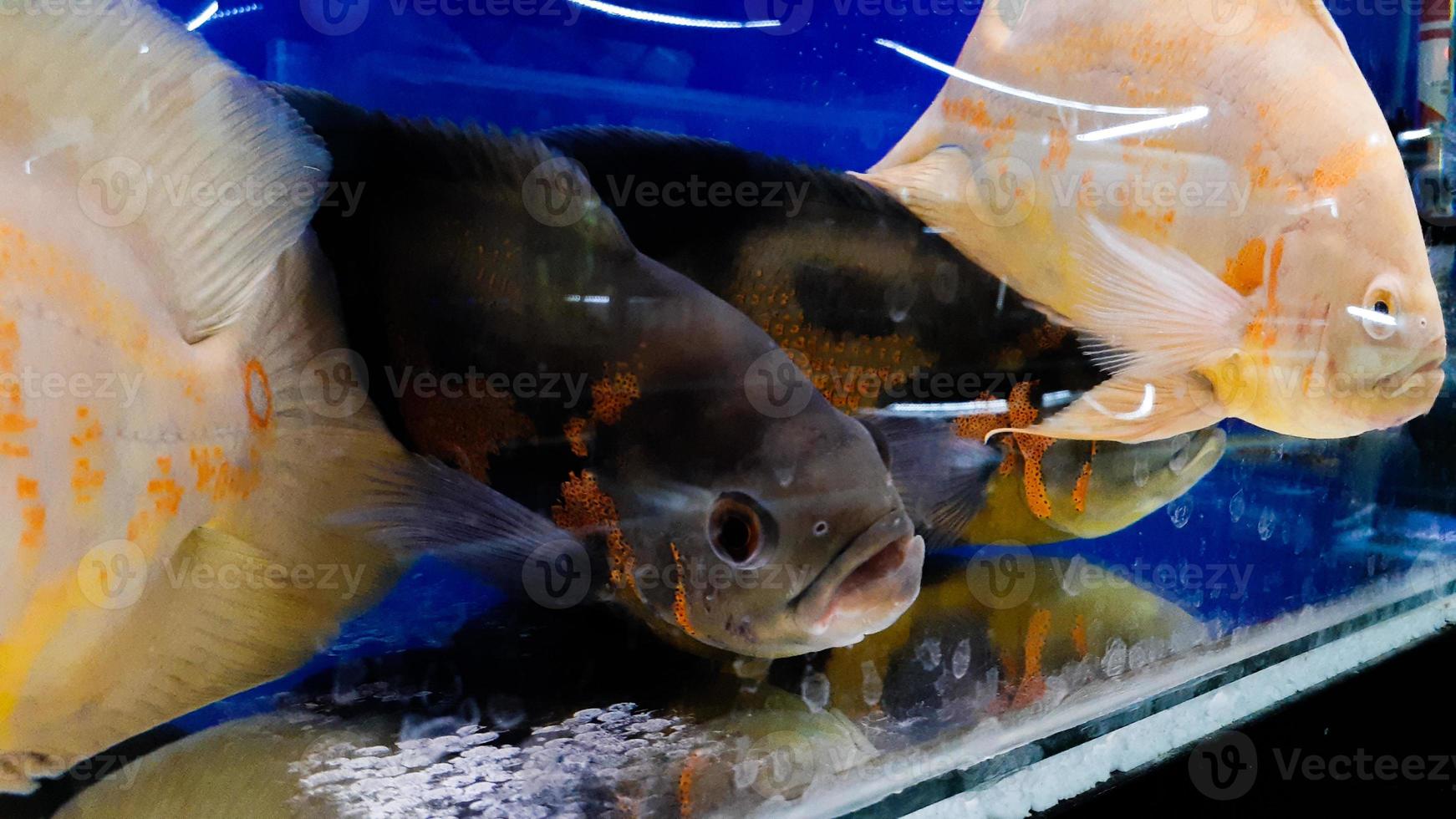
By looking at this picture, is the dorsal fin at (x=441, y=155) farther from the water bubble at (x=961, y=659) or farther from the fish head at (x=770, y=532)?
the water bubble at (x=961, y=659)

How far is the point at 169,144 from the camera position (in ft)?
2.38

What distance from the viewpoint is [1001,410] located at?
1.27 metres

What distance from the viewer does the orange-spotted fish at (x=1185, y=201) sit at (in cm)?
131

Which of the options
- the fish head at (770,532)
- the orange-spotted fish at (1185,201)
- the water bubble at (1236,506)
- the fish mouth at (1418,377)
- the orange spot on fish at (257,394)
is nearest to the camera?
the orange spot on fish at (257,394)

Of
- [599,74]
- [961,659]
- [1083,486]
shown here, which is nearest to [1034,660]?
[961,659]

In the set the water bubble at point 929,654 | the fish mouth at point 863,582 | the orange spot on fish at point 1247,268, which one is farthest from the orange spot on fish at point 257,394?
the orange spot on fish at point 1247,268

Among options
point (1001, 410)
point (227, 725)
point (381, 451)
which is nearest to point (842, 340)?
point (1001, 410)

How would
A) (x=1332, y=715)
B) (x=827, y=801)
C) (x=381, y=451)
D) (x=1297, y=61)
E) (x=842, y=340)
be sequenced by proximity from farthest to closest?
(x=1332, y=715)
(x=1297, y=61)
(x=842, y=340)
(x=827, y=801)
(x=381, y=451)

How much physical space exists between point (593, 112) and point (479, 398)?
0.32m

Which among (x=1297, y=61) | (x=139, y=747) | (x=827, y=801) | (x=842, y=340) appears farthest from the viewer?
(x=1297, y=61)

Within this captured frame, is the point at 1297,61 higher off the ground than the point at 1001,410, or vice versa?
the point at 1297,61

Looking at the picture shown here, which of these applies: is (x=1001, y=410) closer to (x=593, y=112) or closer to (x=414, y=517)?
(x=593, y=112)

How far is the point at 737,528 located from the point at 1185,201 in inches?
37.2

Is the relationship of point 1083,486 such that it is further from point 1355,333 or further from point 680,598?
point 680,598
